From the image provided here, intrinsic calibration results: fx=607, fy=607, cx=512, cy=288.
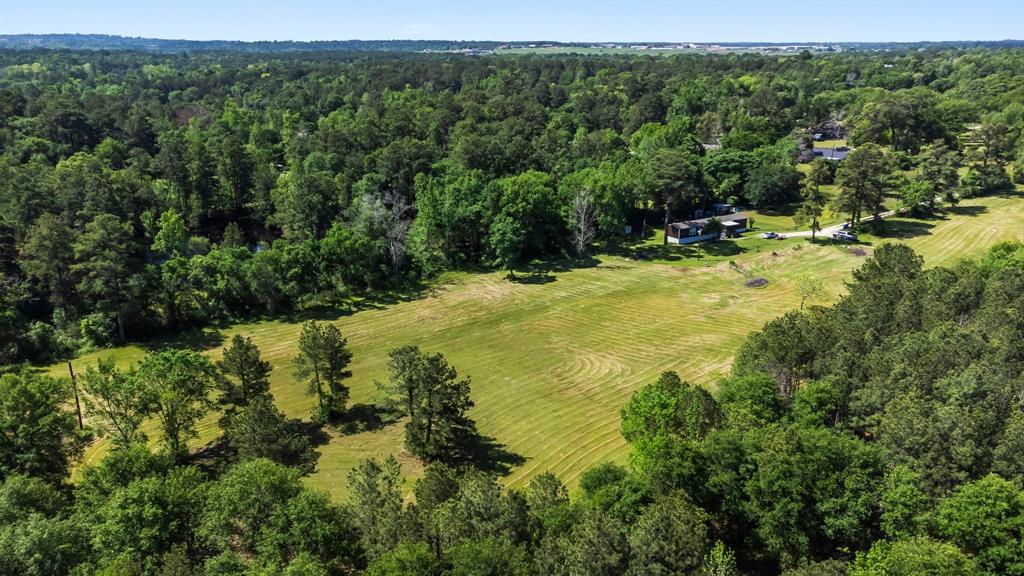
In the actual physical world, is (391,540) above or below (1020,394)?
below

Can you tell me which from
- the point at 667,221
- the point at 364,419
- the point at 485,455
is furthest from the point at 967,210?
the point at 364,419

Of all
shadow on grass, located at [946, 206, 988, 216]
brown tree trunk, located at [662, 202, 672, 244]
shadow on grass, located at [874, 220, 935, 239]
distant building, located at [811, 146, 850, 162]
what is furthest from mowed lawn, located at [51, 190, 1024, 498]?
distant building, located at [811, 146, 850, 162]

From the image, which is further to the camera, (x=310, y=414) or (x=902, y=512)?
(x=310, y=414)

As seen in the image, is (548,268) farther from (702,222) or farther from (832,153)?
(832,153)

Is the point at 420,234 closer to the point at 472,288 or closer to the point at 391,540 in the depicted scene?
the point at 472,288

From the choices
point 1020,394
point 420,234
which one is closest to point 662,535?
point 1020,394

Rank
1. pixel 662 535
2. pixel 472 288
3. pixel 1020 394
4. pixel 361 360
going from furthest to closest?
pixel 472 288 → pixel 361 360 → pixel 1020 394 → pixel 662 535

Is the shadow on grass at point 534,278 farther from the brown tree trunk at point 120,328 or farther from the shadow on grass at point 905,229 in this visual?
the shadow on grass at point 905,229

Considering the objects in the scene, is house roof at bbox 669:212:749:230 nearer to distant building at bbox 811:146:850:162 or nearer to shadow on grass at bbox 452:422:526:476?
distant building at bbox 811:146:850:162
